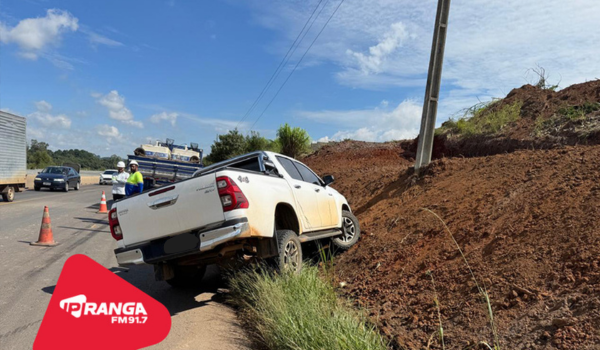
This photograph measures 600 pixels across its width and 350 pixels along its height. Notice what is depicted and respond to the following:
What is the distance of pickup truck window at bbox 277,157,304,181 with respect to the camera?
6910mm

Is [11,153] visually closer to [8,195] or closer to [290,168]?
[8,195]

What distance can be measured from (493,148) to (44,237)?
11.0m

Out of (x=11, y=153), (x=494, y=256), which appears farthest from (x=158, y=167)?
(x=494, y=256)

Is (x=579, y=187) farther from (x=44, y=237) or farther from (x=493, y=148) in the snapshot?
(x=44, y=237)

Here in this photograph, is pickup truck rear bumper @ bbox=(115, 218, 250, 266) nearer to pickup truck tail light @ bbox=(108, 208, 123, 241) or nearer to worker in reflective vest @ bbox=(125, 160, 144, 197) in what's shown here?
pickup truck tail light @ bbox=(108, 208, 123, 241)

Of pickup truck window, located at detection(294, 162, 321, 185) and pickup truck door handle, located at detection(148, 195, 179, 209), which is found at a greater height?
pickup truck window, located at detection(294, 162, 321, 185)

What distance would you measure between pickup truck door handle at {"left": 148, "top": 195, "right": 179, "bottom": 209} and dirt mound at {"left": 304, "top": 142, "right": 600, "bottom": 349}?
2.58 meters

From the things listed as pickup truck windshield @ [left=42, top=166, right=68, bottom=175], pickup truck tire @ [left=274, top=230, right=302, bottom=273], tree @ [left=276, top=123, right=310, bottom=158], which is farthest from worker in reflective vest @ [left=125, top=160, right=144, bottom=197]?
pickup truck windshield @ [left=42, top=166, right=68, bottom=175]

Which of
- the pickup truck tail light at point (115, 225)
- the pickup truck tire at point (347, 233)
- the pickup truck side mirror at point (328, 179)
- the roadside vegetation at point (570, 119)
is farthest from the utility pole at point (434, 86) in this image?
the pickup truck tail light at point (115, 225)

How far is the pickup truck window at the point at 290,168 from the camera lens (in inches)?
272

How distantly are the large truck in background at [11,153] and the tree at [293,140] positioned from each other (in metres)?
13.2

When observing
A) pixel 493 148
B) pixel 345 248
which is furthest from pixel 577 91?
pixel 345 248

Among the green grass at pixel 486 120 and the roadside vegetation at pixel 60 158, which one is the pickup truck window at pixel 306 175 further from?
the roadside vegetation at pixel 60 158

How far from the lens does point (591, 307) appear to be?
3.42 meters
